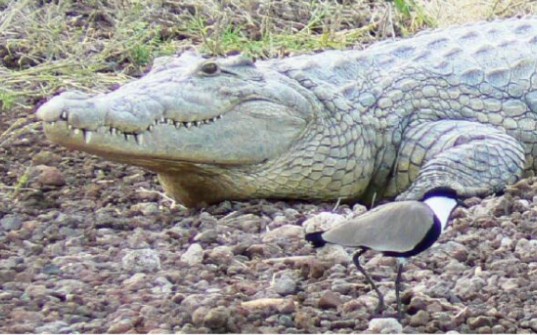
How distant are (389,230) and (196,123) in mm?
1782

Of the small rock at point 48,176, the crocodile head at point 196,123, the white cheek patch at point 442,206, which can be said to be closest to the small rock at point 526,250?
the white cheek patch at point 442,206

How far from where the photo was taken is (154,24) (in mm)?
7867

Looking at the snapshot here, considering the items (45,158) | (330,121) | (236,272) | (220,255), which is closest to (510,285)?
(236,272)

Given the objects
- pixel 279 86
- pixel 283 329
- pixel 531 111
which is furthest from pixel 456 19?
pixel 283 329

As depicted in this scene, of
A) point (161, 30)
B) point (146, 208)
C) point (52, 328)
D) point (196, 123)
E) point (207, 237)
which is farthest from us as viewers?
point (161, 30)

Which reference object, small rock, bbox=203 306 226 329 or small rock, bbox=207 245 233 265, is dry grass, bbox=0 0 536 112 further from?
small rock, bbox=203 306 226 329

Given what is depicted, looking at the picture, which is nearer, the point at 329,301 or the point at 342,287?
the point at 329,301

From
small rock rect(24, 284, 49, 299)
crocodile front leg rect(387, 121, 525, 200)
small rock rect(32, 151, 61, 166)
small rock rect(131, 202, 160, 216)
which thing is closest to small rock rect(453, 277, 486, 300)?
small rock rect(24, 284, 49, 299)

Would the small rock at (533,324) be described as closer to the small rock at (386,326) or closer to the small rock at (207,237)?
the small rock at (386,326)

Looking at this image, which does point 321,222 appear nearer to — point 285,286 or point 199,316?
point 285,286

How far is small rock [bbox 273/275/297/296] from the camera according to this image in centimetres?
367

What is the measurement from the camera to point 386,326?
3.33m

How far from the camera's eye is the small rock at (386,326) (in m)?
3.32

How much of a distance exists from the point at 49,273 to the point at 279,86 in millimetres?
1653
